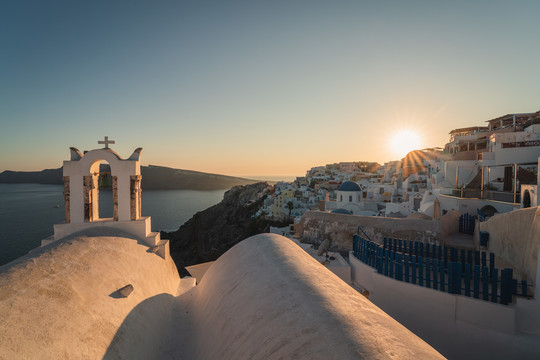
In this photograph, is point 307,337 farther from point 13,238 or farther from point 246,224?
point 13,238

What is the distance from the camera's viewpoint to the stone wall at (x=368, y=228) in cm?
1086

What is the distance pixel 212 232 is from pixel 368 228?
4637 centimetres

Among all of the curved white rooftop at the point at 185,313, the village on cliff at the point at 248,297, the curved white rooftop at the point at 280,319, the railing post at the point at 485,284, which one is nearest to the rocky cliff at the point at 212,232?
the village on cliff at the point at 248,297

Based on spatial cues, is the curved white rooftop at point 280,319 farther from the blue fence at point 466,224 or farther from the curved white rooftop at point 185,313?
the blue fence at point 466,224

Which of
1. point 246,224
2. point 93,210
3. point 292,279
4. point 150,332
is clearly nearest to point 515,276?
point 292,279

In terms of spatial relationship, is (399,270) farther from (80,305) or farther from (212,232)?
(212,232)

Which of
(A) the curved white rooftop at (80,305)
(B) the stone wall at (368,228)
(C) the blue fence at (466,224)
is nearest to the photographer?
(A) the curved white rooftop at (80,305)

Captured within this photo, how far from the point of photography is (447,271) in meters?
6.08

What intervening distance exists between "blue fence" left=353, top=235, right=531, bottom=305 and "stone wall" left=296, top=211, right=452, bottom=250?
2.34 meters

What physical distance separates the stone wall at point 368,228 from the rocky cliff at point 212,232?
28.9 m

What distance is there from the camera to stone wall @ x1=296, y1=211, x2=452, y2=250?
1086 cm

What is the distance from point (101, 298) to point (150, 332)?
1.00 m

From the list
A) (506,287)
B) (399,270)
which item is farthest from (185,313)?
(506,287)

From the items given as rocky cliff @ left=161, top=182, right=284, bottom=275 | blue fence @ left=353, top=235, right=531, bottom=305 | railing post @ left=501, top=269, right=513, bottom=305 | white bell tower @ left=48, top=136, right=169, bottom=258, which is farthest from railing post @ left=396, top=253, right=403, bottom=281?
rocky cliff @ left=161, top=182, right=284, bottom=275
